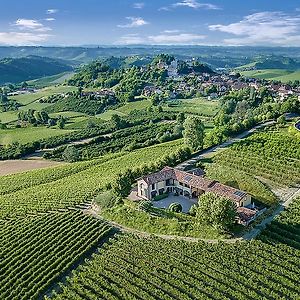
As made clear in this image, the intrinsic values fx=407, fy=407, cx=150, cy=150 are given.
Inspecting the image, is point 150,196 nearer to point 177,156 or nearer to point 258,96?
point 177,156

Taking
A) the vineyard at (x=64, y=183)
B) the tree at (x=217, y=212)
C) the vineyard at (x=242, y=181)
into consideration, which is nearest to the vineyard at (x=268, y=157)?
the vineyard at (x=242, y=181)

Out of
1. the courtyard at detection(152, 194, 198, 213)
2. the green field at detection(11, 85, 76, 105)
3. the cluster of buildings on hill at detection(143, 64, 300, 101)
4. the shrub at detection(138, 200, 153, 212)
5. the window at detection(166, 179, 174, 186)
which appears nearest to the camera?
the shrub at detection(138, 200, 153, 212)

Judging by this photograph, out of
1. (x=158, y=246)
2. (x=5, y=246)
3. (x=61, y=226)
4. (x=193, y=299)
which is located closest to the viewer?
(x=193, y=299)

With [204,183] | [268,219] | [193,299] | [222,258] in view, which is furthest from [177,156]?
[193,299]

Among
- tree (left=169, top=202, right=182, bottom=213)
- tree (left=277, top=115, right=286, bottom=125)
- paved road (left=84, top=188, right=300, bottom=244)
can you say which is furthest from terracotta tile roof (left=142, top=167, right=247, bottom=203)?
tree (left=277, top=115, right=286, bottom=125)

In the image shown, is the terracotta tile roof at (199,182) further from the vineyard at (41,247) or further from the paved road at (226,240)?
the vineyard at (41,247)

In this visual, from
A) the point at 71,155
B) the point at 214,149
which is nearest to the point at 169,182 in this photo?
the point at 214,149

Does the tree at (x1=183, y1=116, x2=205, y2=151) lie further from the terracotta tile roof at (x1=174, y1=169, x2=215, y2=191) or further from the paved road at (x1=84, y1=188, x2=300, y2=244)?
the paved road at (x1=84, y1=188, x2=300, y2=244)
